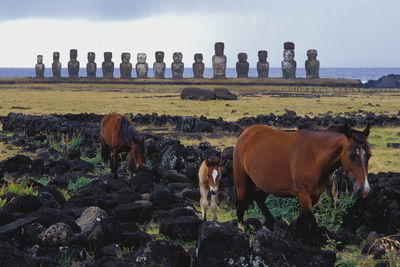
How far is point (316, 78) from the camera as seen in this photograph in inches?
3041

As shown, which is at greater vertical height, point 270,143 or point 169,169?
point 270,143

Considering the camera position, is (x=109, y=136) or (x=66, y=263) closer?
(x=66, y=263)

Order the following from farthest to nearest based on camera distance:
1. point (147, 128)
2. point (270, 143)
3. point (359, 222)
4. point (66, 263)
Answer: point (147, 128), point (359, 222), point (270, 143), point (66, 263)

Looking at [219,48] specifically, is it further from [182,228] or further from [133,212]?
[182,228]

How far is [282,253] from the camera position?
6469 mm

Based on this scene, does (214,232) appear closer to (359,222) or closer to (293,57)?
(359,222)

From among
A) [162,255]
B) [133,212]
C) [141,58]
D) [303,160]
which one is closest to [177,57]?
[141,58]

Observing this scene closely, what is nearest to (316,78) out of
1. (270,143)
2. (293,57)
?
(293,57)

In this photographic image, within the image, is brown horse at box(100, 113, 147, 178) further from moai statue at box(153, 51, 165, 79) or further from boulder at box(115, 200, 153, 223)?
moai statue at box(153, 51, 165, 79)

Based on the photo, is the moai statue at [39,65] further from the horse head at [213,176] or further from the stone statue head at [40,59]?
the horse head at [213,176]

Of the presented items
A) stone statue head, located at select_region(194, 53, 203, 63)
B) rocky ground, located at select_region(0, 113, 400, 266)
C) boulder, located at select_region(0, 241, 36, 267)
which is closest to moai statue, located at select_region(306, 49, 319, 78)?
stone statue head, located at select_region(194, 53, 203, 63)

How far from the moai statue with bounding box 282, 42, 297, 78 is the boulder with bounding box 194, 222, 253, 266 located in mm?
71347

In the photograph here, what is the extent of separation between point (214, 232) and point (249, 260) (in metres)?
0.46

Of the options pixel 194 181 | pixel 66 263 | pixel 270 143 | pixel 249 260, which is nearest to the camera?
pixel 249 260
